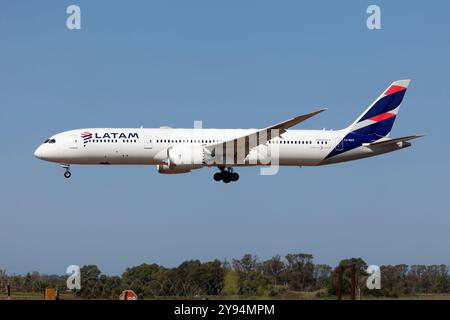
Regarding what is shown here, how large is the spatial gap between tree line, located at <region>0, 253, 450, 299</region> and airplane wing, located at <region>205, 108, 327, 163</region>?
1415 cm

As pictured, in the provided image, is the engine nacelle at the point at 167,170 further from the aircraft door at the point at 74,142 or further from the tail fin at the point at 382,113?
the tail fin at the point at 382,113

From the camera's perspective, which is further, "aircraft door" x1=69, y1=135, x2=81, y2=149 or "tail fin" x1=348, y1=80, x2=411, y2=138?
"tail fin" x1=348, y1=80, x2=411, y2=138

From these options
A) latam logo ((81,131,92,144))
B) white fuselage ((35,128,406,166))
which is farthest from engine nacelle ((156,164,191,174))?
latam logo ((81,131,92,144))

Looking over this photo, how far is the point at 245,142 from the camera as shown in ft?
187

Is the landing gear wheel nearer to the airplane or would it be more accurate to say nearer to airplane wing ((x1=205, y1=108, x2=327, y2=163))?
the airplane

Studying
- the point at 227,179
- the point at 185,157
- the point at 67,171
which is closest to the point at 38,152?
the point at 67,171

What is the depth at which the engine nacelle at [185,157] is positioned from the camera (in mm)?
55938

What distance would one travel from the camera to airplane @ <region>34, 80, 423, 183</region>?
56.3 m

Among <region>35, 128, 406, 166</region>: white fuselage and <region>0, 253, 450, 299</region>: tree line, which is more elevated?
<region>35, 128, 406, 166</region>: white fuselage

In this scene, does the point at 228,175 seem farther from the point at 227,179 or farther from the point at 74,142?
the point at 74,142

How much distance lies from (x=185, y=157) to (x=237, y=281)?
67.5 ft

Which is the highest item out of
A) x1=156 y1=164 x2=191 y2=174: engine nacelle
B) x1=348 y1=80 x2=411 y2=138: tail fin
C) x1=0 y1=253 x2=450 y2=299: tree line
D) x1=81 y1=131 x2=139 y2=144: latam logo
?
x1=348 y1=80 x2=411 y2=138: tail fin

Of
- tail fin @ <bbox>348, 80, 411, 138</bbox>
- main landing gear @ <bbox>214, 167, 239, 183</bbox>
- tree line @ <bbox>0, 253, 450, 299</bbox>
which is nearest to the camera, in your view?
tree line @ <bbox>0, 253, 450, 299</bbox>
